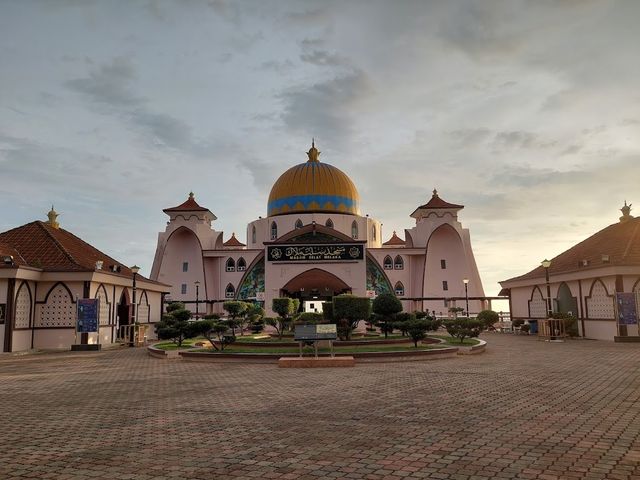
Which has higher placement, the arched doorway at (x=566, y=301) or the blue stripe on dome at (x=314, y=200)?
the blue stripe on dome at (x=314, y=200)

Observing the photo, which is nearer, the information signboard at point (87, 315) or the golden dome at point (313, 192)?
the information signboard at point (87, 315)

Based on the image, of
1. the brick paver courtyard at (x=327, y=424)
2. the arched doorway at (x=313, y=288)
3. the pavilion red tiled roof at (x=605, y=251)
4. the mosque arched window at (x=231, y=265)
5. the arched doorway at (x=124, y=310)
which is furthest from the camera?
the mosque arched window at (x=231, y=265)

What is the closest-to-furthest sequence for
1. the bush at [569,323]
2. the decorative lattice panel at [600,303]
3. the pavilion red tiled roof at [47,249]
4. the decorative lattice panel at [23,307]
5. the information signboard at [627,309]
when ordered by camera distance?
the decorative lattice panel at [23,307]
the information signboard at [627,309]
the pavilion red tiled roof at [47,249]
the decorative lattice panel at [600,303]
the bush at [569,323]

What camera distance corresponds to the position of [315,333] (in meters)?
15.0

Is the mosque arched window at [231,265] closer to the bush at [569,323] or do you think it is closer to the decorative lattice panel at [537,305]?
the decorative lattice panel at [537,305]

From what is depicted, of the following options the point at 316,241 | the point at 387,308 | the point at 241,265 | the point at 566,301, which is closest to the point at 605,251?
the point at 566,301

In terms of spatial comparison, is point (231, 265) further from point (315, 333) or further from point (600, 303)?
point (315, 333)

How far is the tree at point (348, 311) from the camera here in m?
20.5

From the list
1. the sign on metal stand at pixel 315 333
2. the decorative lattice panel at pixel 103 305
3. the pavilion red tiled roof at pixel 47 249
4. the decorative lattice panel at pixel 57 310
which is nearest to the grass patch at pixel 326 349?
the sign on metal stand at pixel 315 333

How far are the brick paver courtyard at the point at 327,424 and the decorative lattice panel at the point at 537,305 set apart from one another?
1814 centimetres

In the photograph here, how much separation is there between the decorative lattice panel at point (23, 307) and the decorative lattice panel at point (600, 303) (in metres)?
24.2

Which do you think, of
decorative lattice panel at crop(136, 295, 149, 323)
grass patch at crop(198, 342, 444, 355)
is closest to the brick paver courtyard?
grass patch at crop(198, 342, 444, 355)

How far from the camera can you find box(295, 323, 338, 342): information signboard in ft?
48.7

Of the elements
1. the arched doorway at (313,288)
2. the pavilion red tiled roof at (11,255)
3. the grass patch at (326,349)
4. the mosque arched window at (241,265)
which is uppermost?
the mosque arched window at (241,265)
